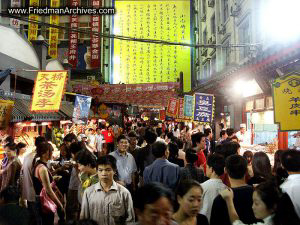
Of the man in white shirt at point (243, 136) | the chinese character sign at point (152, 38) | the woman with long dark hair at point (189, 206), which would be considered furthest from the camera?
the chinese character sign at point (152, 38)

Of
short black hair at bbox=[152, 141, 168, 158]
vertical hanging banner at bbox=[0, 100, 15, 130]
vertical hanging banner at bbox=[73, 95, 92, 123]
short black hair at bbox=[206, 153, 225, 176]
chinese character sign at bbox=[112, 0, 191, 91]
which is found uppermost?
chinese character sign at bbox=[112, 0, 191, 91]

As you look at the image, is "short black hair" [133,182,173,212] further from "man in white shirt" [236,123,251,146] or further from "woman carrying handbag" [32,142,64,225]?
"man in white shirt" [236,123,251,146]

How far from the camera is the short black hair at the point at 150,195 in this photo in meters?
2.36

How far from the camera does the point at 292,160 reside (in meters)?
3.75

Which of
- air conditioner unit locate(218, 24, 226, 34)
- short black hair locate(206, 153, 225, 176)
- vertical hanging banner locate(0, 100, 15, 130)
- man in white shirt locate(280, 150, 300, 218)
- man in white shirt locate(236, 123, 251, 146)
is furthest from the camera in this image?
air conditioner unit locate(218, 24, 226, 34)

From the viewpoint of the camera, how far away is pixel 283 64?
7.91 m

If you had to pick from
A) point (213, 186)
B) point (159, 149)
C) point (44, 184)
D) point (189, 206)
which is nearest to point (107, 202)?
point (189, 206)

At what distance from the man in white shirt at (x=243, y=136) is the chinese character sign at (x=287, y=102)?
5911mm

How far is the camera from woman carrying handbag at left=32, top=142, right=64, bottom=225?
4.70 meters

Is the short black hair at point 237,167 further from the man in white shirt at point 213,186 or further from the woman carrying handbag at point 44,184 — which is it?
the woman carrying handbag at point 44,184

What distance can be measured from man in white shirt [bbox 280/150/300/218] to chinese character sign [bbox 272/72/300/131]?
1.54 metres

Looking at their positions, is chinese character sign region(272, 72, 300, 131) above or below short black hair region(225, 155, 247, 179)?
above

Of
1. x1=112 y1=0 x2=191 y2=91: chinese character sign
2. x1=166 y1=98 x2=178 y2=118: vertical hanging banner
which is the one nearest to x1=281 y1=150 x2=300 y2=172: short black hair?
x1=166 y1=98 x2=178 y2=118: vertical hanging banner

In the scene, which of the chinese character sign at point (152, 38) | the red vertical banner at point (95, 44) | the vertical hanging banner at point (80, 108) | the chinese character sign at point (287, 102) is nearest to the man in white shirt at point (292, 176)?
the chinese character sign at point (287, 102)
